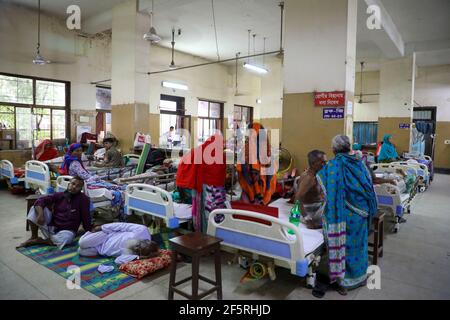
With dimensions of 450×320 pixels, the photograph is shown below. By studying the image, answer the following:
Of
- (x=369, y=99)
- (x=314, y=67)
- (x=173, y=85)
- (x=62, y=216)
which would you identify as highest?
(x=173, y=85)

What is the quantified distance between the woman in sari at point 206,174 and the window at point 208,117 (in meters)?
9.20

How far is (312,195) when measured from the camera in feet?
11.0

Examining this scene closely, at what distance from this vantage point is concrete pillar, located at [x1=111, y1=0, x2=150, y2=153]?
7207 millimetres

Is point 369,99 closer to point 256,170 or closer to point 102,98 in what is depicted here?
point 102,98

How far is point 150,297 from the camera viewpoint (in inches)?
108

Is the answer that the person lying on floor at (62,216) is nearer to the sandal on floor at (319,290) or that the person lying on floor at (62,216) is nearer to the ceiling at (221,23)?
the sandal on floor at (319,290)

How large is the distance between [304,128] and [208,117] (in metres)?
8.89

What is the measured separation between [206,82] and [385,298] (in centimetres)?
1119

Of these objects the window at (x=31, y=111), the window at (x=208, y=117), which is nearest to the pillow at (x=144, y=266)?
the window at (x=31, y=111)

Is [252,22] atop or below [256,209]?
atop

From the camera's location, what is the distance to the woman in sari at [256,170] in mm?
3605

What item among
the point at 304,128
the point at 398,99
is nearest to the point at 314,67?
the point at 304,128

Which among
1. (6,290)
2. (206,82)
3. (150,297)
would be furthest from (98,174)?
(206,82)

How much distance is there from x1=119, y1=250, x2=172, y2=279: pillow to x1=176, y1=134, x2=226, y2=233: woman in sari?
23.0 inches
